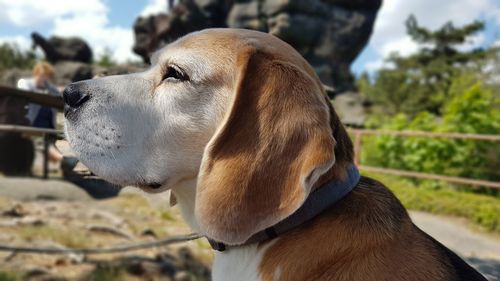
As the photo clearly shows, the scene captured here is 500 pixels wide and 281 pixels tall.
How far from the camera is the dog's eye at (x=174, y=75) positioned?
1.91 m

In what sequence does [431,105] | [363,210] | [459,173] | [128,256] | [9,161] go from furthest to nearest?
1. [431,105]
2. [459,173]
3. [9,161]
4. [128,256]
5. [363,210]

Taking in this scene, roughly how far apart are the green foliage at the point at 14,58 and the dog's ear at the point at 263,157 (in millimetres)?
52881

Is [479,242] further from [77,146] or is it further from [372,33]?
[372,33]

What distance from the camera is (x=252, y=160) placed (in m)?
1.52

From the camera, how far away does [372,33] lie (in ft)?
88.2

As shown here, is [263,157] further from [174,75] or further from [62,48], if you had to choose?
[62,48]

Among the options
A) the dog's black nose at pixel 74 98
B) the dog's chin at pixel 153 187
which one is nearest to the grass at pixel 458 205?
the dog's chin at pixel 153 187

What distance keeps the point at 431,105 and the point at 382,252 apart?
1279 inches

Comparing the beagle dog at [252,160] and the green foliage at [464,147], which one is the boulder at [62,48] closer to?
the green foliage at [464,147]

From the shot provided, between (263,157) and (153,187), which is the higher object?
(263,157)

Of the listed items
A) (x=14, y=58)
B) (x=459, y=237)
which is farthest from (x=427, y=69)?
(x=14, y=58)

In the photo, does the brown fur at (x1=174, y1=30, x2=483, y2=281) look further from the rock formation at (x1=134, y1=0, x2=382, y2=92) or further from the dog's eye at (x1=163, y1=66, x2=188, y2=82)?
the rock formation at (x1=134, y1=0, x2=382, y2=92)

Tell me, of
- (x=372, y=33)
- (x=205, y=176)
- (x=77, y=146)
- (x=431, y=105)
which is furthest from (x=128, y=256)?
(x=431, y=105)

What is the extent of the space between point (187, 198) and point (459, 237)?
6222mm
